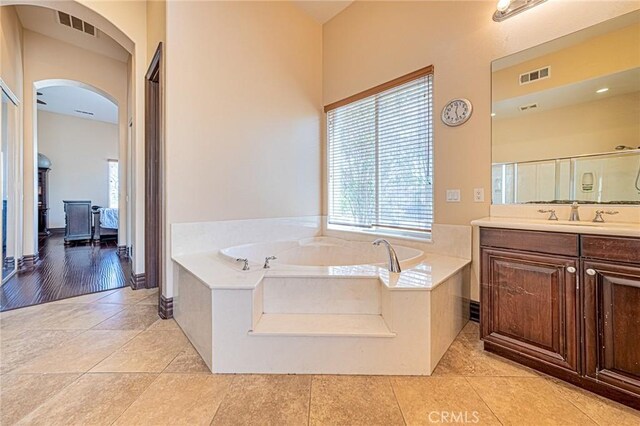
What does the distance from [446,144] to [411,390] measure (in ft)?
6.04

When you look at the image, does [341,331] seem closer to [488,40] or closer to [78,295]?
[488,40]

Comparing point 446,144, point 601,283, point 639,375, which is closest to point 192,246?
point 446,144

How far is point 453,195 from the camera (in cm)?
232

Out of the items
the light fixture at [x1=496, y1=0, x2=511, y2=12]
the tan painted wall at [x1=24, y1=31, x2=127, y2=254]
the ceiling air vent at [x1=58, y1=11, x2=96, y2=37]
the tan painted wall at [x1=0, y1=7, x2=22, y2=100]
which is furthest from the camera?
the tan painted wall at [x1=24, y1=31, x2=127, y2=254]

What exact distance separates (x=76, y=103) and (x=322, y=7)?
21.9 ft

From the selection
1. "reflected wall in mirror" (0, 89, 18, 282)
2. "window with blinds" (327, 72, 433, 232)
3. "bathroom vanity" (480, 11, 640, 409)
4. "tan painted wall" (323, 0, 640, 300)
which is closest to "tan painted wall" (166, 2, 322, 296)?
"window with blinds" (327, 72, 433, 232)

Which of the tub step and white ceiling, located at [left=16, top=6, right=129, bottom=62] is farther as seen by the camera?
white ceiling, located at [left=16, top=6, right=129, bottom=62]

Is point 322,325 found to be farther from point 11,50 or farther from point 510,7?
Answer: point 11,50

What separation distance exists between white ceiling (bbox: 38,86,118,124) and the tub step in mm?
6068

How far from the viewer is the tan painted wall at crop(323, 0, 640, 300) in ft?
6.12

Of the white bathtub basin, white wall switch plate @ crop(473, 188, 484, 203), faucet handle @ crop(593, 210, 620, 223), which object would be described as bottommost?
the white bathtub basin

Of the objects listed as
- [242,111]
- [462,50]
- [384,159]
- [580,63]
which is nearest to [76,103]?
[242,111]

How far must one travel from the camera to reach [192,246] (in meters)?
2.38

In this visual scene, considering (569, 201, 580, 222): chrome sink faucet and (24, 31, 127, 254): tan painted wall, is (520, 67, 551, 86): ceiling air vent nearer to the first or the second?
(569, 201, 580, 222): chrome sink faucet
